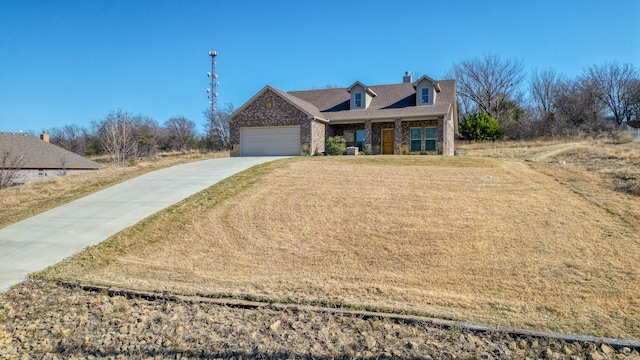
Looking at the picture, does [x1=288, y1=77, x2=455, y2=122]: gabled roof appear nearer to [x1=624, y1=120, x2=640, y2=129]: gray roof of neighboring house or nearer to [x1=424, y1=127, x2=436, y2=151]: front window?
[x1=424, y1=127, x2=436, y2=151]: front window

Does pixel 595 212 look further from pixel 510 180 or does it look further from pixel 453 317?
pixel 453 317

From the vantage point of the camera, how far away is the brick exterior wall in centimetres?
2188

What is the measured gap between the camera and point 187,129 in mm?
54000

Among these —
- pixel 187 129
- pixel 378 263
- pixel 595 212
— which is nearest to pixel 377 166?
pixel 595 212

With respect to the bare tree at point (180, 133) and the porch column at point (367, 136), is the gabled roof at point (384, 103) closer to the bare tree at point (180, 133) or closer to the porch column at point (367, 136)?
the porch column at point (367, 136)

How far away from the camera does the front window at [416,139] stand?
2244cm

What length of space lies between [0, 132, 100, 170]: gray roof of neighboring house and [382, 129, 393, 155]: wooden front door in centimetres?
2281

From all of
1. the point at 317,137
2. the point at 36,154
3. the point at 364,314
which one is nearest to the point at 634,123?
the point at 317,137

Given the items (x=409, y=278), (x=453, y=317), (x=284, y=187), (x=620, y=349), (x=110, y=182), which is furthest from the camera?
(x=110, y=182)

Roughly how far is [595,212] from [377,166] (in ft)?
23.8

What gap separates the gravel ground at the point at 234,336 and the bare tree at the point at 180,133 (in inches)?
1628

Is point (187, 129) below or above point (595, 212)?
above

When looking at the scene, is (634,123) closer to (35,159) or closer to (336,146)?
(336,146)

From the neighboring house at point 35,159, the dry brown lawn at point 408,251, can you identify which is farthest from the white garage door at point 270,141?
the neighboring house at point 35,159
